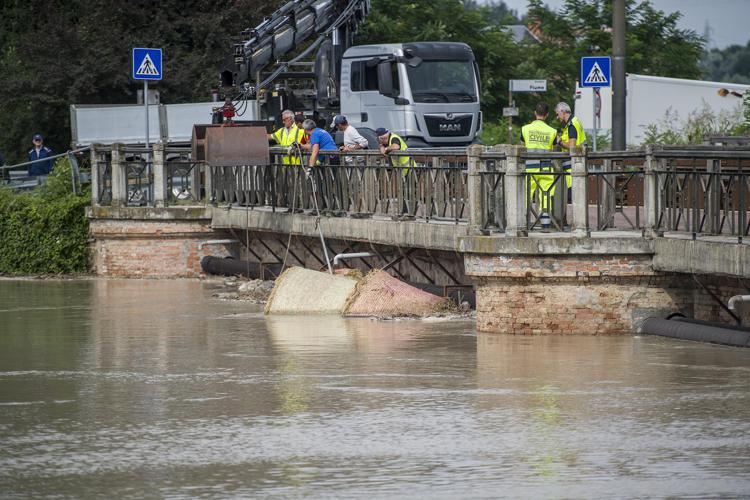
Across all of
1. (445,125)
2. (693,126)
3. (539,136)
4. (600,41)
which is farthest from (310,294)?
(600,41)

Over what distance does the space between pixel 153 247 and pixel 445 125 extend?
746 cm

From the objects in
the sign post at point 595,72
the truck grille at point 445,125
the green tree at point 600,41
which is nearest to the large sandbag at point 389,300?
the sign post at point 595,72

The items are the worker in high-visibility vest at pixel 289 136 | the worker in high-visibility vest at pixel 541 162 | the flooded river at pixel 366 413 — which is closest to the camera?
the flooded river at pixel 366 413

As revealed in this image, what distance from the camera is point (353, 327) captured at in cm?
1750

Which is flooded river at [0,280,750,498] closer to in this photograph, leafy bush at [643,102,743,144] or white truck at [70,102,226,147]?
leafy bush at [643,102,743,144]

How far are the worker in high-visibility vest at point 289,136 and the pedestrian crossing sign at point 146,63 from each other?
236 cm

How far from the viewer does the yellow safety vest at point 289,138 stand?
2292 centimetres

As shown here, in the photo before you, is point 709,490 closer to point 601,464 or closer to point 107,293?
point 601,464

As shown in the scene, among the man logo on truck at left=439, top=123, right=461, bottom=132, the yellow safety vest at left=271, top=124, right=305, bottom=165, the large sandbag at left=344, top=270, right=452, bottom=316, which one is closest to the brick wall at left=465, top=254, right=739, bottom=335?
the large sandbag at left=344, top=270, right=452, bottom=316

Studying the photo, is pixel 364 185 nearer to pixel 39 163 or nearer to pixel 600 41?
pixel 39 163

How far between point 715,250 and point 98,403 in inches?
238

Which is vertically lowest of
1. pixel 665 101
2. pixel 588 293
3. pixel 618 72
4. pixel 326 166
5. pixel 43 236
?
pixel 588 293

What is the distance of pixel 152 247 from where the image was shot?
25297 millimetres

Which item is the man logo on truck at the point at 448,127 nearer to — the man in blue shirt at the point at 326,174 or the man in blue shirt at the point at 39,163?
the man in blue shirt at the point at 39,163
